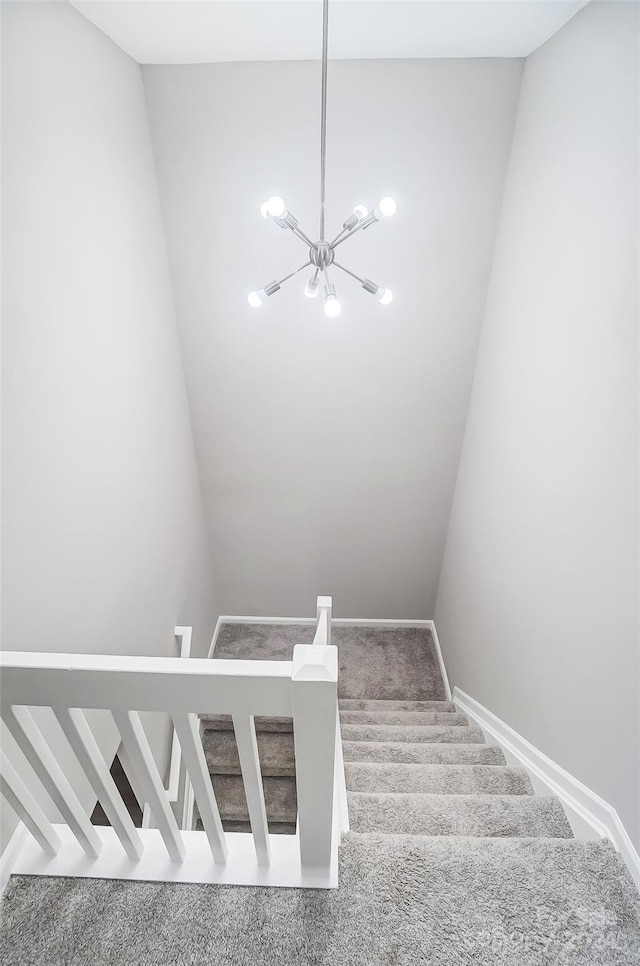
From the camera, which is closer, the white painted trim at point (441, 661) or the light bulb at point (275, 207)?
the light bulb at point (275, 207)

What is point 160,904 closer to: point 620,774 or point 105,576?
point 105,576

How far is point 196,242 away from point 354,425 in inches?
57.8

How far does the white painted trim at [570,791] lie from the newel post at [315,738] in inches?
34.9

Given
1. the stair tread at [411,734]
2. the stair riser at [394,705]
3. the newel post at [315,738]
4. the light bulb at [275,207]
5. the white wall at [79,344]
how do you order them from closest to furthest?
the newel post at [315,738], the white wall at [79,344], the light bulb at [275,207], the stair tread at [411,734], the stair riser at [394,705]

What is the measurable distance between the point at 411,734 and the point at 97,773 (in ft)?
6.08

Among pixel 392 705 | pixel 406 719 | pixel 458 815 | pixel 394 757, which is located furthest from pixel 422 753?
pixel 392 705

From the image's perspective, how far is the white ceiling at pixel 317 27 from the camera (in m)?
1.75

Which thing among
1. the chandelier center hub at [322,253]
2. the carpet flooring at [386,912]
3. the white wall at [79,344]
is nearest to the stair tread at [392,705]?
the white wall at [79,344]

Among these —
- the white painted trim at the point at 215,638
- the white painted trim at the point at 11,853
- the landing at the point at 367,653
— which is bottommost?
the landing at the point at 367,653

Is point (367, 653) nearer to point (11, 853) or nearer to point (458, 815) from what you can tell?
point (458, 815)

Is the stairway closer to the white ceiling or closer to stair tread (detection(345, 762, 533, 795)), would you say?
stair tread (detection(345, 762, 533, 795))

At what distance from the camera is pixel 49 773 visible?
1.10m

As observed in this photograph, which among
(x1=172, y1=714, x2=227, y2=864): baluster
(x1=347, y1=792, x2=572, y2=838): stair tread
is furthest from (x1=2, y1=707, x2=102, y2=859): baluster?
(x1=347, y1=792, x2=572, y2=838): stair tread

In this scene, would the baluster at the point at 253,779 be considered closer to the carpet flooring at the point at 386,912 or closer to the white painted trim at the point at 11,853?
the carpet flooring at the point at 386,912
